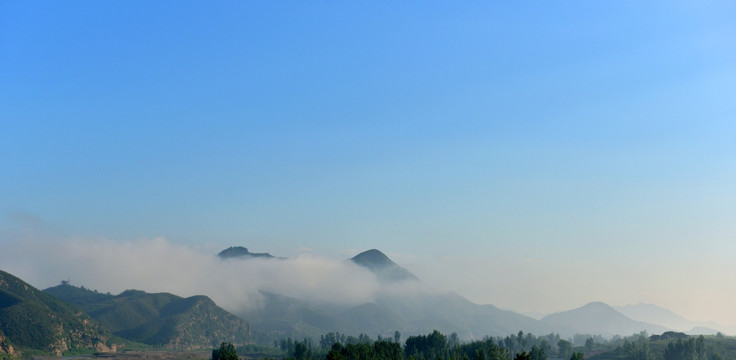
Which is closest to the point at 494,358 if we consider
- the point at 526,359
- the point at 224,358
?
the point at 224,358

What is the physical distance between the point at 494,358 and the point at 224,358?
77910 millimetres

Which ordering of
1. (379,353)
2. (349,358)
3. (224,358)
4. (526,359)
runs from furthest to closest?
(379,353), (349,358), (224,358), (526,359)

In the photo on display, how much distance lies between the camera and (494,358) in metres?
183

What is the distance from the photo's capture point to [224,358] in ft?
490

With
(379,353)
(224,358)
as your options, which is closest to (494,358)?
(379,353)

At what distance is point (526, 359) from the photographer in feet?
309

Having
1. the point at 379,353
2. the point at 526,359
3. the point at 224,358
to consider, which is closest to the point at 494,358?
the point at 379,353

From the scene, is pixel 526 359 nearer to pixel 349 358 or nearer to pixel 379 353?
pixel 349 358

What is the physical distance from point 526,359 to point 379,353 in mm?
111075

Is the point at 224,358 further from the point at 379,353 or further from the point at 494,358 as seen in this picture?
the point at 494,358

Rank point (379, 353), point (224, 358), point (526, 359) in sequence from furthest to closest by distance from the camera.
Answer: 1. point (379, 353)
2. point (224, 358)
3. point (526, 359)

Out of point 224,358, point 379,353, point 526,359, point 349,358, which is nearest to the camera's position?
point 526,359

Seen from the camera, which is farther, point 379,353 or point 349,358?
point 379,353

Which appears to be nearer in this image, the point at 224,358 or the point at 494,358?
the point at 224,358
